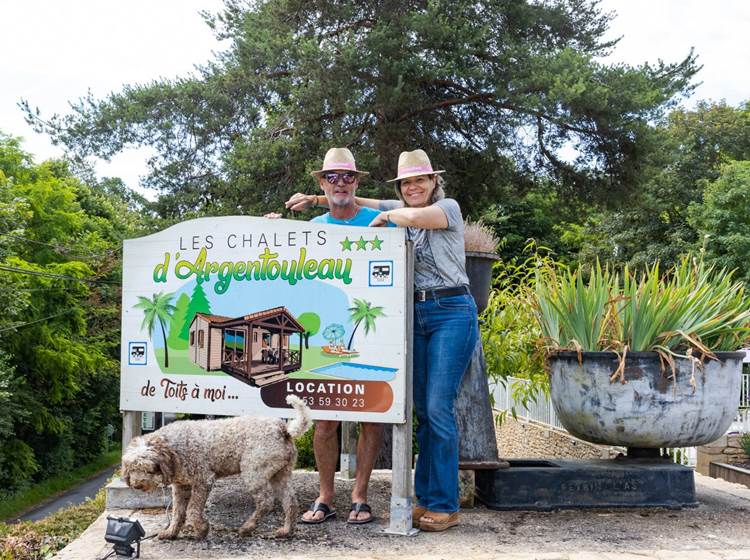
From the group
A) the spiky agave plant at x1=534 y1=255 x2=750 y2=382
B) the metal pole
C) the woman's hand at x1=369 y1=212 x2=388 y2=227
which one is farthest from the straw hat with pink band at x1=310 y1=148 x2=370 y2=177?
the spiky agave plant at x1=534 y1=255 x2=750 y2=382

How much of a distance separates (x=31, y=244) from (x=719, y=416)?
25555 mm

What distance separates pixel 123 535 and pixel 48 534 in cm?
325

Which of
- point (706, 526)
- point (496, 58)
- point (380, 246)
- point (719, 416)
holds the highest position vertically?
point (496, 58)

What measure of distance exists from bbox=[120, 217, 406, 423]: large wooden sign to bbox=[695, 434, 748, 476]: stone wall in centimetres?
1014

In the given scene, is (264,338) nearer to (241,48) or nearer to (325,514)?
(325,514)

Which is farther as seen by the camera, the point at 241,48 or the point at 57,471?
the point at 57,471

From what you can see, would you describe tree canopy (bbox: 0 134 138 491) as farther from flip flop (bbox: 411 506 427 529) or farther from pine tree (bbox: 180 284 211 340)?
flip flop (bbox: 411 506 427 529)

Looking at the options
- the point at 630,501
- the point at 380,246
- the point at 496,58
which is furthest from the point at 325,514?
the point at 496,58

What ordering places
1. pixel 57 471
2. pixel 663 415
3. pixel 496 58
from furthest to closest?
pixel 57 471 → pixel 496 58 → pixel 663 415

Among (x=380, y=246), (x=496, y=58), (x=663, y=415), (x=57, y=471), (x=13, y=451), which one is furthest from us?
(x=57, y=471)

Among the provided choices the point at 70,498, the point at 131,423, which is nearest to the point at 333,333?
the point at 131,423

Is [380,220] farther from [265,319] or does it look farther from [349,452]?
[349,452]

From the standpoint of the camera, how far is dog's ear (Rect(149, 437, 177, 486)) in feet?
13.0

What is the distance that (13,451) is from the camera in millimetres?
25188
